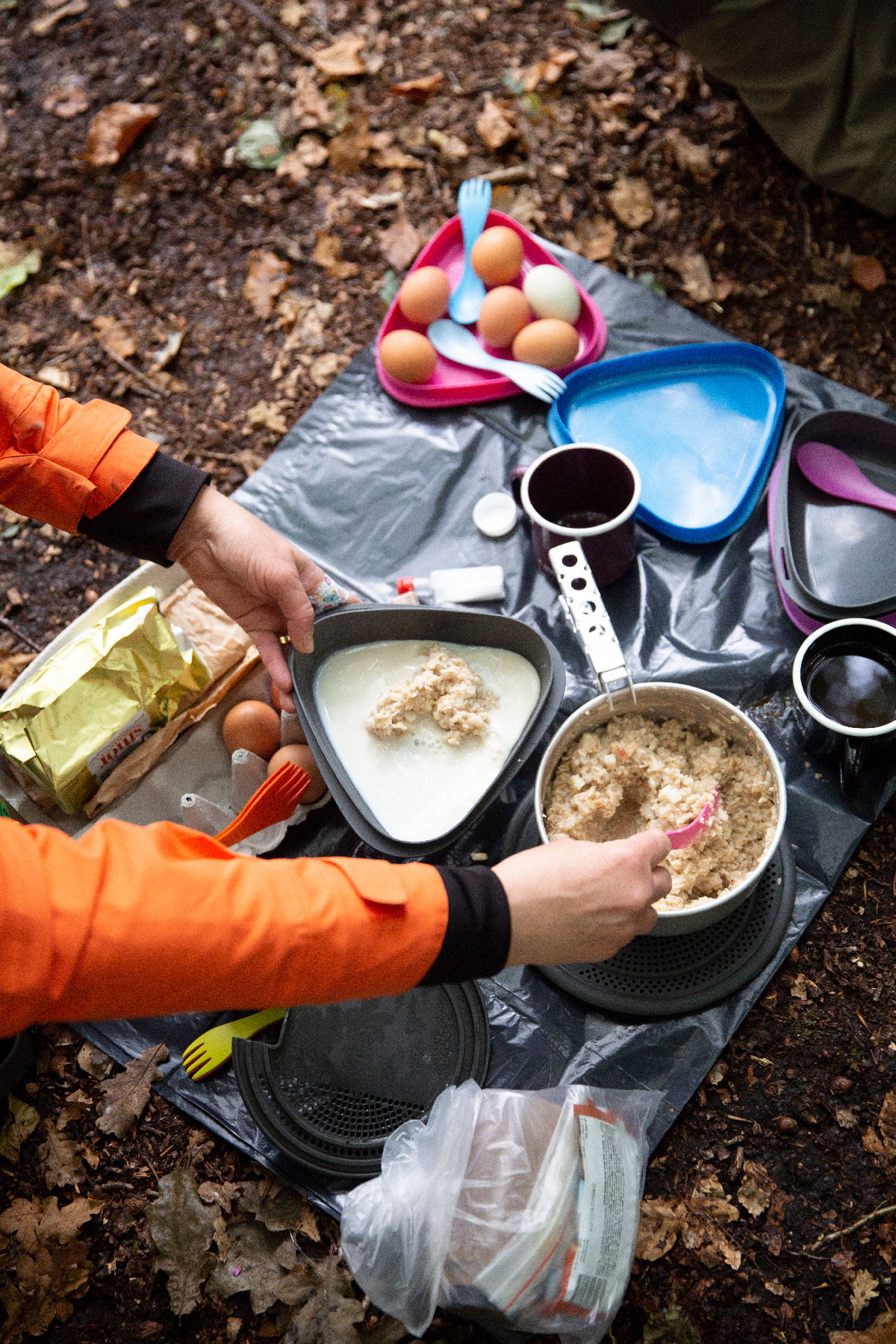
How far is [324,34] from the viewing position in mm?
2721

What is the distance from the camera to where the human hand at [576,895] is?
1.22m

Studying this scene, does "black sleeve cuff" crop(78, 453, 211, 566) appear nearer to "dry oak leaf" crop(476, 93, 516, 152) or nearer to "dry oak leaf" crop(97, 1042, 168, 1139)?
"dry oak leaf" crop(97, 1042, 168, 1139)

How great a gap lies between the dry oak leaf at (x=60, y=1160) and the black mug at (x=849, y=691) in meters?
1.52

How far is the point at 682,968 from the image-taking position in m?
1.57

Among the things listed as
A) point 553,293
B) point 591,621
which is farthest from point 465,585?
Result: point 553,293

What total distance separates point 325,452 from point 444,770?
34.2 inches

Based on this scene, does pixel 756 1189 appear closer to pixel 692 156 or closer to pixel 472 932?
pixel 472 932

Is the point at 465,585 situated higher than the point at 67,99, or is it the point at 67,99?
the point at 67,99

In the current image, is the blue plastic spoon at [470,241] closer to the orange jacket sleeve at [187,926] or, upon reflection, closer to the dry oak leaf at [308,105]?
the dry oak leaf at [308,105]

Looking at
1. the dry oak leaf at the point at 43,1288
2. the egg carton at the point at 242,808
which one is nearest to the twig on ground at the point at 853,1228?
the egg carton at the point at 242,808

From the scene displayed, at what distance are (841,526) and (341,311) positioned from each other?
132 cm

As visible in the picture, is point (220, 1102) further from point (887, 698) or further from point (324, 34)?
point (324, 34)

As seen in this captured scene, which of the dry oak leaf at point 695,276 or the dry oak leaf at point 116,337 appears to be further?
the dry oak leaf at point 116,337

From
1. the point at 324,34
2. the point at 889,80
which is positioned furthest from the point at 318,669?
the point at 324,34
